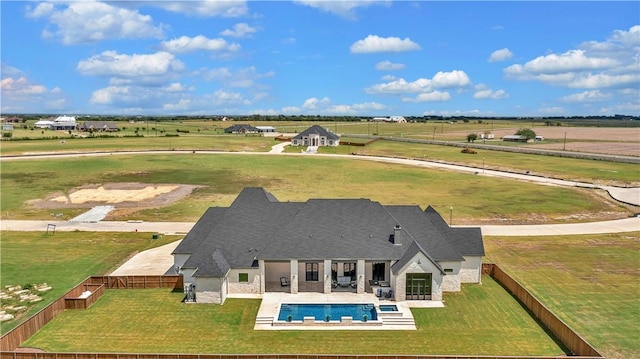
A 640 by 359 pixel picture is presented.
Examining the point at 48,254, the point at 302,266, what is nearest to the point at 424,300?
the point at 302,266

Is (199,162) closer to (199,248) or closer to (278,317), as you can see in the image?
(199,248)

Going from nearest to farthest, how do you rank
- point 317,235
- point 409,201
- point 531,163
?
point 317,235, point 409,201, point 531,163

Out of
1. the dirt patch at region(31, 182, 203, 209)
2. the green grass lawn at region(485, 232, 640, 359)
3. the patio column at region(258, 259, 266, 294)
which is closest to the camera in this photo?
the green grass lawn at region(485, 232, 640, 359)

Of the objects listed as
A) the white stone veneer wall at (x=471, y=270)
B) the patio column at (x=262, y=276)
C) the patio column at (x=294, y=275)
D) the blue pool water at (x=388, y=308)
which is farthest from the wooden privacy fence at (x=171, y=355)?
the patio column at (x=294, y=275)

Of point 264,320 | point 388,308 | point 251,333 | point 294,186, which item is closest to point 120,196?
point 294,186

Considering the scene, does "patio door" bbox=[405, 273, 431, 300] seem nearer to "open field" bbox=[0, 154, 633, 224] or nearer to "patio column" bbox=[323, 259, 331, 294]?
"patio column" bbox=[323, 259, 331, 294]

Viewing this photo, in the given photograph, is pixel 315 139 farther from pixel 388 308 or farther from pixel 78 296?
pixel 388 308

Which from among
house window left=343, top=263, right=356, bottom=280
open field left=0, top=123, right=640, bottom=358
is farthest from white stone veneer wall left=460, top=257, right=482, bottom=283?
house window left=343, top=263, right=356, bottom=280
